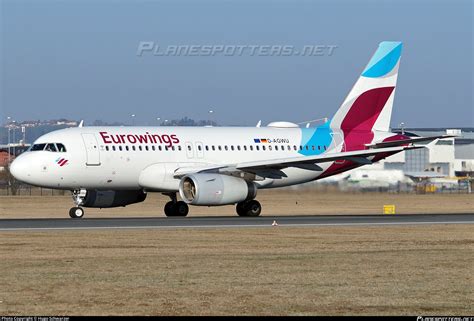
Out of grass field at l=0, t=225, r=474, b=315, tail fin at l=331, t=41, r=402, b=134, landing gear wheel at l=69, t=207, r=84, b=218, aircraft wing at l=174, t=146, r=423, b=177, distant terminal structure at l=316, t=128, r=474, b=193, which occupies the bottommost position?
grass field at l=0, t=225, r=474, b=315

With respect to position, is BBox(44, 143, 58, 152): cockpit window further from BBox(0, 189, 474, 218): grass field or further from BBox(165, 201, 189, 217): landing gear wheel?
BBox(0, 189, 474, 218): grass field

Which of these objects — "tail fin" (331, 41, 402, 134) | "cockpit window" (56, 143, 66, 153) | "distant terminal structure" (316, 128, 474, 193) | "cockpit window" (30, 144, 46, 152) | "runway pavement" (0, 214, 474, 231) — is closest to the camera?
"runway pavement" (0, 214, 474, 231)

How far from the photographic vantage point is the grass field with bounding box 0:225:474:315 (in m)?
17.5

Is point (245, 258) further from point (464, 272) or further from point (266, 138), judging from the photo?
point (266, 138)

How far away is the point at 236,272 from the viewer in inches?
882

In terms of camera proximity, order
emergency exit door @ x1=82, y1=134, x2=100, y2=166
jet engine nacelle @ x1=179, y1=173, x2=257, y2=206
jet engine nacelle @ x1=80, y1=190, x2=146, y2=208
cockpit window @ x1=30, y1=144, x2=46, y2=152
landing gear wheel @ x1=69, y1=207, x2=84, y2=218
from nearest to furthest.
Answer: jet engine nacelle @ x1=179, y1=173, x2=257, y2=206 → landing gear wheel @ x1=69, y1=207, x2=84, y2=218 → emergency exit door @ x1=82, y1=134, x2=100, y2=166 → cockpit window @ x1=30, y1=144, x2=46, y2=152 → jet engine nacelle @ x1=80, y1=190, x2=146, y2=208

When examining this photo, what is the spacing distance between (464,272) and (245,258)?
5.63 meters

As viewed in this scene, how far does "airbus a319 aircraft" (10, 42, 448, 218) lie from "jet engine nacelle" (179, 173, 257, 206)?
→ 4 centimetres

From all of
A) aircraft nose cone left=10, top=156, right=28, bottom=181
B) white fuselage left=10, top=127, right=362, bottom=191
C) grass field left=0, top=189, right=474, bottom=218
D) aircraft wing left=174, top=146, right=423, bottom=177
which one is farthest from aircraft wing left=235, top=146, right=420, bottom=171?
aircraft nose cone left=10, top=156, right=28, bottom=181

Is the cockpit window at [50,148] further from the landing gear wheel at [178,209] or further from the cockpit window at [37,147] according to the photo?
the landing gear wheel at [178,209]

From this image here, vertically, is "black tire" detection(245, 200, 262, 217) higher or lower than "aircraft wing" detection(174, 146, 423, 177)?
lower

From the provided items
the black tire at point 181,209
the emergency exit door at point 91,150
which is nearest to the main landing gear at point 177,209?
the black tire at point 181,209

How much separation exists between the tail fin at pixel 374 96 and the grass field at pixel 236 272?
18.3 metres

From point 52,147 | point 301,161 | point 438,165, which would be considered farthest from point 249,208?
point 438,165
